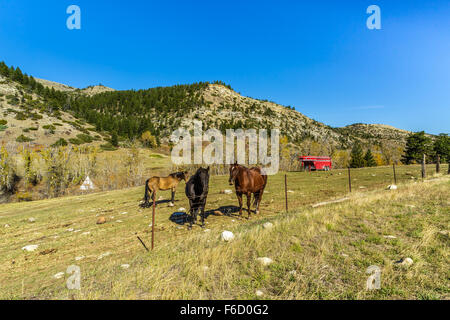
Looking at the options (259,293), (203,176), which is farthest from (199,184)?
(259,293)

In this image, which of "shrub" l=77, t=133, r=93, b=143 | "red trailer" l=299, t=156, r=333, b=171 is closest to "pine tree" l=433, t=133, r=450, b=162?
"red trailer" l=299, t=156, r=333, b=171

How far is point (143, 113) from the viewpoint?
142 meters

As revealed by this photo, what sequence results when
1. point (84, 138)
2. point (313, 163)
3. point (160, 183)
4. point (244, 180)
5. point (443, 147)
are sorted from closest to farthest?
point (244, 180) → point (160, 183) → point (313, 163) → point (84, 138) → point (443, 147)

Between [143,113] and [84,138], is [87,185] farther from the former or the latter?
[143,113]

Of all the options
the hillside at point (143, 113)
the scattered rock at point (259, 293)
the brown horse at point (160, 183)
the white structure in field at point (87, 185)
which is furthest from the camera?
the hillside at point (143, 113)

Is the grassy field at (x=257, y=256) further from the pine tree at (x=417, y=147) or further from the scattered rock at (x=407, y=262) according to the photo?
the pine tree at (x=417, y=147)

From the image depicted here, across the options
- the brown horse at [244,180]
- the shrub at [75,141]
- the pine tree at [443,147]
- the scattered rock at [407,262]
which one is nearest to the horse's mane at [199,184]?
the brown horse at [244,180]

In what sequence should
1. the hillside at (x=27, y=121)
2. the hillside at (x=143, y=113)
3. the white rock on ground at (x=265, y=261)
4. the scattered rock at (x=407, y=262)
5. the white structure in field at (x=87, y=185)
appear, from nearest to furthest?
the scattered rock at (x=407, y=262) < the white rock on ground at (x=265, y=261) < the white structure in field at (x=87, y=185) < the hillside at (x=27, y=121) < the hillside at (x=143, y=113)

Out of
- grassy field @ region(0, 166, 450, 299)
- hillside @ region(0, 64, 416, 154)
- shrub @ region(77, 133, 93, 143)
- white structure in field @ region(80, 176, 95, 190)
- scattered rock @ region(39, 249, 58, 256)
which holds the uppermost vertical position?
hillside @ region(0, 64, 416, 154)

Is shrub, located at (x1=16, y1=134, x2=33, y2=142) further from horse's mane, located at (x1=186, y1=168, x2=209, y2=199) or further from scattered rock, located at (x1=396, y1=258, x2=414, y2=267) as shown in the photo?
scattered rock, located at (x1=396, y1=258, x2=414, y2=267)

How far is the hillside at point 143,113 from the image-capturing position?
7275 centimetres

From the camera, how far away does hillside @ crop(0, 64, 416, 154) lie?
2864 inches

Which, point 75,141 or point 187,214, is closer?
point 187,214

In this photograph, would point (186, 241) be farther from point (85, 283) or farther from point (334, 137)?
point (334, 137)
